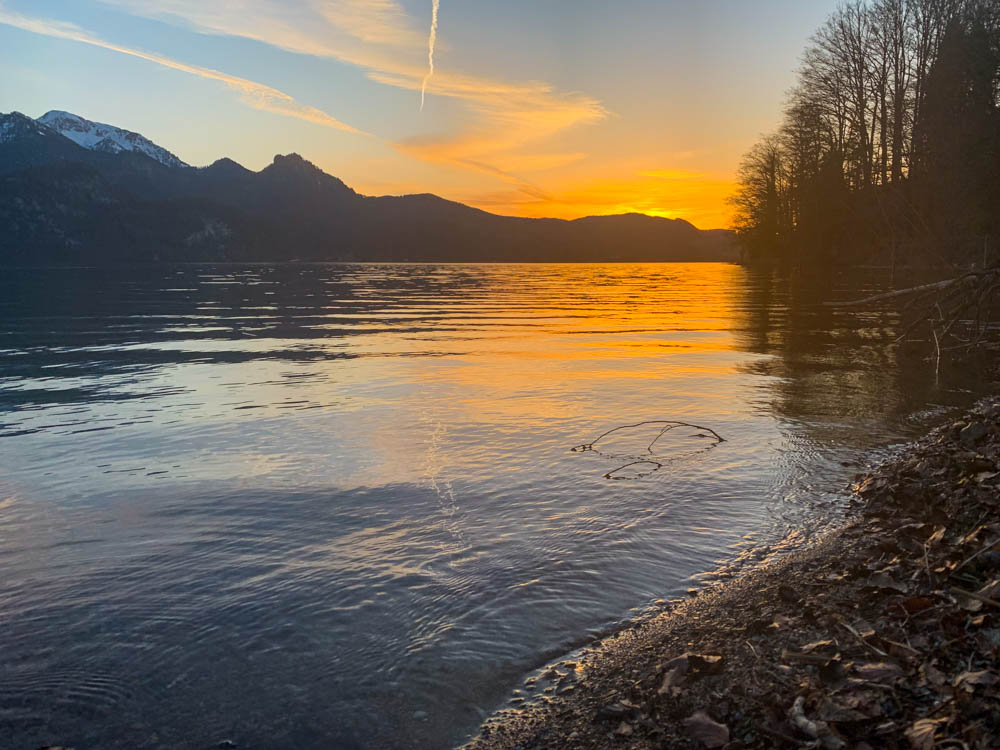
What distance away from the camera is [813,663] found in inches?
162

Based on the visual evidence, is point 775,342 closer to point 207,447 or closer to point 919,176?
point 207,447

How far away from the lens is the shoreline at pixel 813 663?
3.44 m

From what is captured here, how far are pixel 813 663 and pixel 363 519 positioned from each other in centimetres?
476

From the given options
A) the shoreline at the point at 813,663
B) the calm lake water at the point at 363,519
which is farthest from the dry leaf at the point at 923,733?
the calm lake water at the point at 363,519

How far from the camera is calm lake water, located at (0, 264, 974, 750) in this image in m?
4.45

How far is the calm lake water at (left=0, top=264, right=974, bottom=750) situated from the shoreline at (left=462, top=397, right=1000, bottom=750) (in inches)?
16.2

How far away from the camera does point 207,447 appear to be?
10.6m

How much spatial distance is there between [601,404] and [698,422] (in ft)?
6.98

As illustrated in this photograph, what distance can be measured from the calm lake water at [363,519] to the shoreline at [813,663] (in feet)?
1.35

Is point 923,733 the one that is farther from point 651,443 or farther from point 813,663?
point 651,443

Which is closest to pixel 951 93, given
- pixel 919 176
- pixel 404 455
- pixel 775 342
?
pixel 919 176

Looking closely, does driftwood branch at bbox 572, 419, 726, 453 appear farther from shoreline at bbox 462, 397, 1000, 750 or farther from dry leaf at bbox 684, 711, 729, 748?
dry leaf at bbox 684, 711, 729, 748

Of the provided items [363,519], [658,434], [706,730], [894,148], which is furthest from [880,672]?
[894,148]

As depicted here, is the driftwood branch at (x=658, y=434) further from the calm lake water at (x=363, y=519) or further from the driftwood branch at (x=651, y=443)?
the calm lake water at (x=363, y=519)
